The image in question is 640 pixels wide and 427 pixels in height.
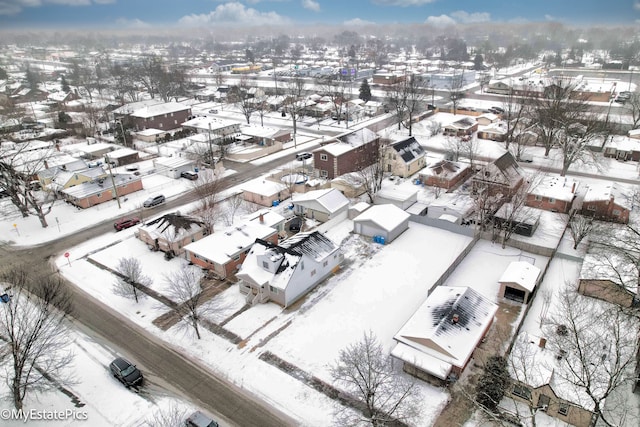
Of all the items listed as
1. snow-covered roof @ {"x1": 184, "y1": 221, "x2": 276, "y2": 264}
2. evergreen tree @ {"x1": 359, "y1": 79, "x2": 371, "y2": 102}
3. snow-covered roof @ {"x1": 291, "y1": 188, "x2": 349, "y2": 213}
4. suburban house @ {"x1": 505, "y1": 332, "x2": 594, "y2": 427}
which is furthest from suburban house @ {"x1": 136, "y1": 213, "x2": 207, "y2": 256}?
evergreen tree @ {"x1": 359, "y1": 79, "x2": 371, "y2": 102}

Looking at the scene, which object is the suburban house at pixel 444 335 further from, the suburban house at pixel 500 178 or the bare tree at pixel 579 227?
the suburban house at pixel 500 178

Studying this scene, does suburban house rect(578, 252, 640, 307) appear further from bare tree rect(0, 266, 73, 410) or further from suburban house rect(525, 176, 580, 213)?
bare tree rect(0, 266, 73, 410)

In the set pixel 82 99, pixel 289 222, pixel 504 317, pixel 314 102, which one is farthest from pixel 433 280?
pixel 82 99

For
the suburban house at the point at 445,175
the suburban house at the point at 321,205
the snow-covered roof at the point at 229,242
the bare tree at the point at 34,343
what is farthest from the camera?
the suburban house at the point at 445,175

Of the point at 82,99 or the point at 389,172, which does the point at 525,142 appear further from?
the point at 82,99

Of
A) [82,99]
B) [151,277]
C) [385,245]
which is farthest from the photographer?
[82,99]

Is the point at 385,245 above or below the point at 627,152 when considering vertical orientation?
below

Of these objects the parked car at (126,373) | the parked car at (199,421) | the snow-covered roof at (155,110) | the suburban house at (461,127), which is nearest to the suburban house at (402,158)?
the suburban house at (461,127)
